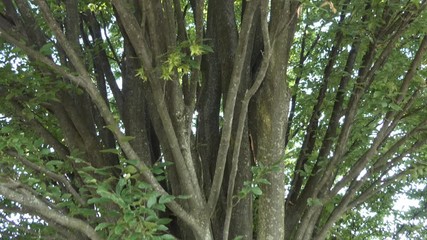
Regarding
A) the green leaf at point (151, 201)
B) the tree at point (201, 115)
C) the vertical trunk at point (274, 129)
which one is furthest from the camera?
the vertical trunk at point (274, 129)

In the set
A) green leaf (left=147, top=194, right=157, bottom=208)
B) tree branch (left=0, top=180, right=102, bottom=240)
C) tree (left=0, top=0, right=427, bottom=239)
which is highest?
tree (left=0, top=0, right=427, bottom=239)

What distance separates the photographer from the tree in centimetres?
299

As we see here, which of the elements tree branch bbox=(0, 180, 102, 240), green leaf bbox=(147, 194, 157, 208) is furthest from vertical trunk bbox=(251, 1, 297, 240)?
tree branch bbox=(0, 180, 102, 240)

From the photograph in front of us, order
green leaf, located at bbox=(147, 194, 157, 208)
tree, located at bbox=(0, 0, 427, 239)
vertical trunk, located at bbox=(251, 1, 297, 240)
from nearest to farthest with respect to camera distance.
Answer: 1. green leaf, located at bbox=(147, 194, 157, 208)
2. tree, located at bbox=(0, 0, 427, 239)
3. vertical trunk, located at bbox=(251, 1, 297, 240)

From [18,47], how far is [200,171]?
142 cm

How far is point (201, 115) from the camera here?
400cm

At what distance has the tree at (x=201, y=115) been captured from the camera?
299cm

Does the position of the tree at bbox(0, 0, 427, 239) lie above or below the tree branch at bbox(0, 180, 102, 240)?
above

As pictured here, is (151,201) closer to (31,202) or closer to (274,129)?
(31,202)

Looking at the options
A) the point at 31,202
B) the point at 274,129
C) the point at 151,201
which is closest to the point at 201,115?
the point at 274,129

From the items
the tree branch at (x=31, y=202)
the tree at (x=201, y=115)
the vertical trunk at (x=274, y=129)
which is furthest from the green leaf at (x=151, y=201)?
the vertical trunk at (x=274, y=129)

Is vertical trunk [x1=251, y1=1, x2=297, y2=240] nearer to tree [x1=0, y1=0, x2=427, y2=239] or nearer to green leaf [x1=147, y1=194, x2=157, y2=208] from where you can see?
tree [x1=0, y1=0, x2=427, y2=239]

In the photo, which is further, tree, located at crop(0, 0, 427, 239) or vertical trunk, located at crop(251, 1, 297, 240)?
vertical trunk, located at crop(251, 1, 297, 240)

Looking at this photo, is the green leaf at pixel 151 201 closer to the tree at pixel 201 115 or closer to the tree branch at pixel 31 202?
the tree at pixel 201 115
